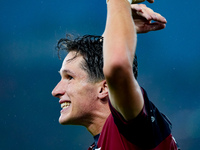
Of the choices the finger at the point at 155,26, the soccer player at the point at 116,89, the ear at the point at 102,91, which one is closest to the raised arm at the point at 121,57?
the soccer player at the point at 116,89


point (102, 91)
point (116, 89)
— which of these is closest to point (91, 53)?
point (102, 91)


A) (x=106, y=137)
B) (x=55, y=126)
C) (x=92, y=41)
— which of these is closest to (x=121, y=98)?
(x=106, y=137)

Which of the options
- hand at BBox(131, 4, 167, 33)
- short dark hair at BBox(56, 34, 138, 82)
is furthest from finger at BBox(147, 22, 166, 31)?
short dark hair at BBox(56, 34, 138, 82)

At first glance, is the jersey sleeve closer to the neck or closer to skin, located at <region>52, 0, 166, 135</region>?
skin, located at <region>52, 0, 166, 135</region>

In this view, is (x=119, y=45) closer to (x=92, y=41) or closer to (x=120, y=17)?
(x=120, y=17)

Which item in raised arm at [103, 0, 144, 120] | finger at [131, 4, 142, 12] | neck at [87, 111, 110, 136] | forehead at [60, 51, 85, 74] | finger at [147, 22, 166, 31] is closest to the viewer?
raised arm at [103, 0, 144, 120]

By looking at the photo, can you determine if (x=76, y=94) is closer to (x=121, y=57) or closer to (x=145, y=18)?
(x=145, y=18)

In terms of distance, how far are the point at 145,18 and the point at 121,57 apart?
420mm

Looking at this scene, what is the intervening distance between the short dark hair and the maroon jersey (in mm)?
670

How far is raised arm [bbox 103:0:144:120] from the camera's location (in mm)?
1176

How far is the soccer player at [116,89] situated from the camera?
1215mm

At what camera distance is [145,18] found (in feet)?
4.92

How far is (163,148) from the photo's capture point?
Result: 168 cm

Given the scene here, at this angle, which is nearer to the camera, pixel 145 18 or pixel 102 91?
pixel 145 18
